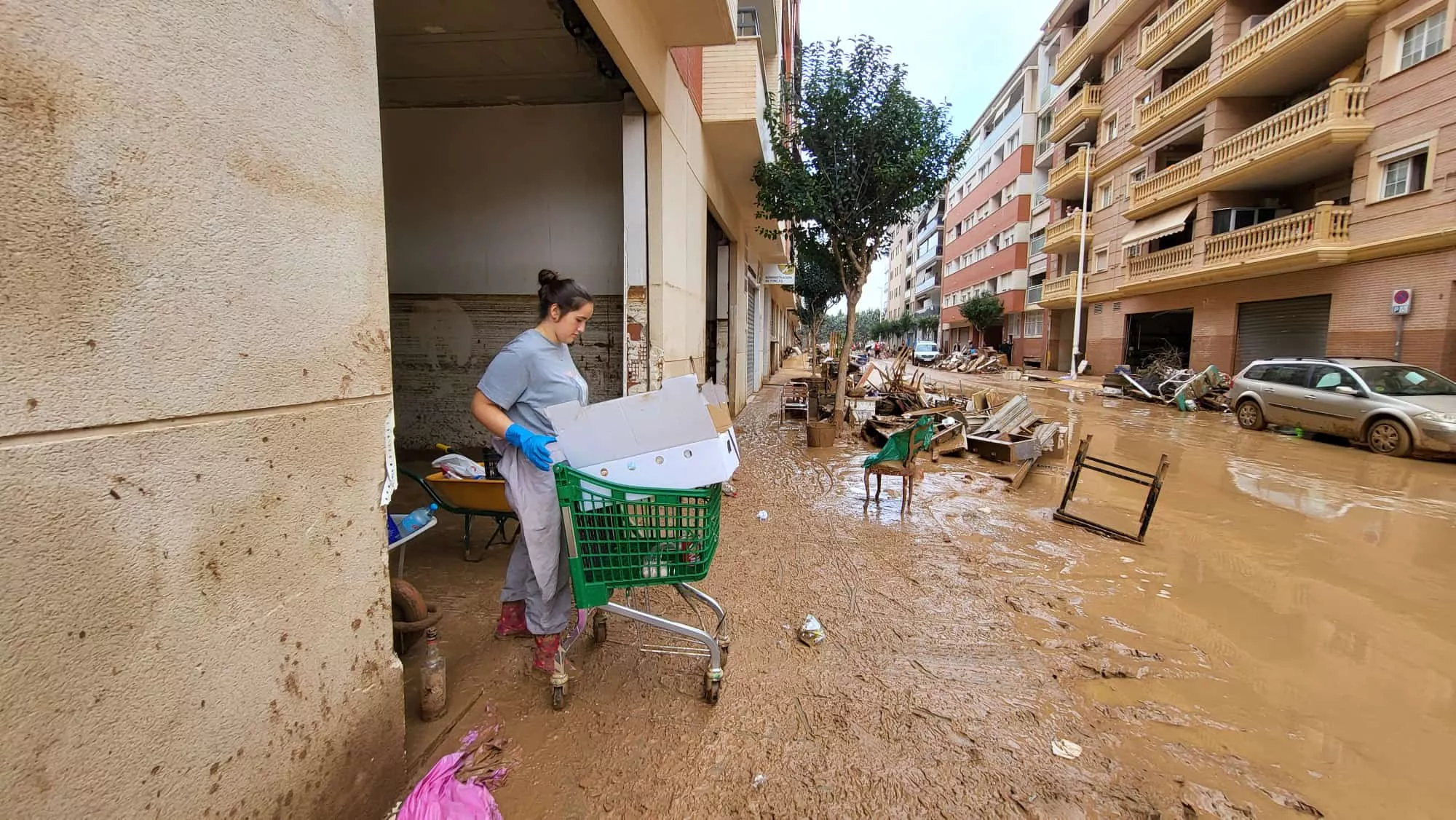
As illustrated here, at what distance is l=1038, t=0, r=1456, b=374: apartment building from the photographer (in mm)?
13164

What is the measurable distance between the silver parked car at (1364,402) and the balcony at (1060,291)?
17.7m

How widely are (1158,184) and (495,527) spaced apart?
2601 centimetres

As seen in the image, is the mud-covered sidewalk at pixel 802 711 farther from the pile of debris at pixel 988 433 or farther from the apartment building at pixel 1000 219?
the apartment building at pixel 1000 219

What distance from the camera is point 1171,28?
68.0 feet

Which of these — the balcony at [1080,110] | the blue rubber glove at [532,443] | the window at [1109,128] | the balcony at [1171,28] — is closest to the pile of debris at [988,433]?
the blue rubber glove at [532,443]

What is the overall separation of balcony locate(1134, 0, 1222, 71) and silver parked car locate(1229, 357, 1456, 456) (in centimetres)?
1542

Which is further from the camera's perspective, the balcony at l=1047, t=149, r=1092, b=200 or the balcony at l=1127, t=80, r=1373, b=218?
the balcony at l=1047, t=149, r=1092, b=200

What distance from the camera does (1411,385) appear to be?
29.1ft

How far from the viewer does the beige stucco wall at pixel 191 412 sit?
3.70ft

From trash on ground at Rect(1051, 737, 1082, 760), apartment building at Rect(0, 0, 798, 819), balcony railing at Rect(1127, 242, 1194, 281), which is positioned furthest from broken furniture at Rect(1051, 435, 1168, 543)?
balcony railing at Rect(1127, 242, 1194, 281)

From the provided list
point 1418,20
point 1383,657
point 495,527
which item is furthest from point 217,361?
point 1418,20

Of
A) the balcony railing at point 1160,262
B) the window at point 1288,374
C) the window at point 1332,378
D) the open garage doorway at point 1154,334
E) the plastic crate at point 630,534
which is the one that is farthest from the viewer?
the open garage doorway at point 1154,334

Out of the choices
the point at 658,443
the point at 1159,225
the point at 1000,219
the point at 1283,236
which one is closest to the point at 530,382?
the point at 658,443

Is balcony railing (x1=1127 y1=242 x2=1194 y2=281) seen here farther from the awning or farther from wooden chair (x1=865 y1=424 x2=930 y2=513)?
wooden chair (x1=865 y1=424 x2=930 y2=513)
